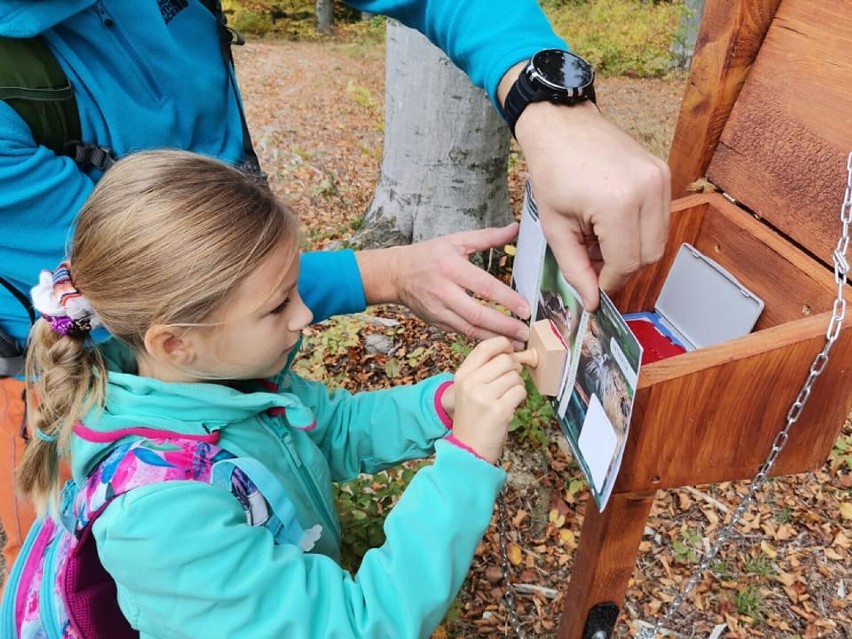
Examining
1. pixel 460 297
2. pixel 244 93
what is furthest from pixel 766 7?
pixel 244 93

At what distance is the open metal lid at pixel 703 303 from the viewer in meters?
1.50

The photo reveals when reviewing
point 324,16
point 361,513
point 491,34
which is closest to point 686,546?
point 361,513

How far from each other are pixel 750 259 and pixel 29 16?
160 centimetres

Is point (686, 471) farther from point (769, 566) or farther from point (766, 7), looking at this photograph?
point (769, 566)

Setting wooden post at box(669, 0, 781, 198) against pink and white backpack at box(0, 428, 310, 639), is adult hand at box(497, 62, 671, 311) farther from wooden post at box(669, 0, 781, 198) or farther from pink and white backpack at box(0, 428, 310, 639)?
pink and white backpack at box(0, 428, 310, 639)

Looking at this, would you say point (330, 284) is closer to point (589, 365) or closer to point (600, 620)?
point (589, 365)

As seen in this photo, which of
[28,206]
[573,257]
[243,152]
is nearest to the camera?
[573,257]

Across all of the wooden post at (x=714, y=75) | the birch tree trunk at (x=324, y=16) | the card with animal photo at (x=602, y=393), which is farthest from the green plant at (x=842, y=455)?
the birch tree trunk at (x=324, y=16)

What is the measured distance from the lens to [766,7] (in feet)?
4.81

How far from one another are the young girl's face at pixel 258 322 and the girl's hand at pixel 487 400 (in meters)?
0.38

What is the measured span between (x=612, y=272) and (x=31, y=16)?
1.22 m

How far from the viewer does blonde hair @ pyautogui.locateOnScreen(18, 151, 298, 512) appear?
1268 millimetres

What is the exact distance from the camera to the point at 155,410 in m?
1.33

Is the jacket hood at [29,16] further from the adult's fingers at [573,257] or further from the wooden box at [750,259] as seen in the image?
the wooden box at [750,259]
